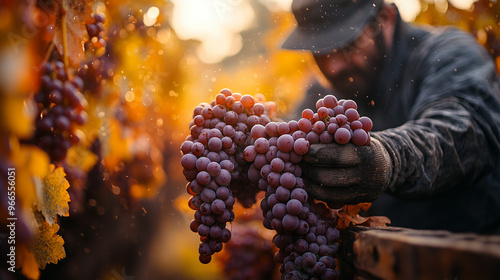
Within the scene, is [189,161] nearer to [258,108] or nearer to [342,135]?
[258,108]

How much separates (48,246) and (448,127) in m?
1.23

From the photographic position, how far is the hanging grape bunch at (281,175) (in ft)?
2.37

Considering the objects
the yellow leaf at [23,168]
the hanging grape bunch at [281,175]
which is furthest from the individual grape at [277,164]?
the yellow leaf at [23,168]

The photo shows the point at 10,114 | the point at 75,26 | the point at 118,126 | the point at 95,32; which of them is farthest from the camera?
the point at 118,126

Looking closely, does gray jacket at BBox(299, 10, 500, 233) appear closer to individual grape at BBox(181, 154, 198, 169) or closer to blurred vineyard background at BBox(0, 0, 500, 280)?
individual grape at BBox(181, 154, 198, 169)

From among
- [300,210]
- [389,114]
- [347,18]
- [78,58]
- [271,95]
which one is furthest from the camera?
[271,95]

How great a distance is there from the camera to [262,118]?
0.84 metres

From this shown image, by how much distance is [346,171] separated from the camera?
0.74m

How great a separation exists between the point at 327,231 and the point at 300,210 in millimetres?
142

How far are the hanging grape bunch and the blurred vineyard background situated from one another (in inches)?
13.6

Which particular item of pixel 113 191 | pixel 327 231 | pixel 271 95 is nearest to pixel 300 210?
pixel 327 231

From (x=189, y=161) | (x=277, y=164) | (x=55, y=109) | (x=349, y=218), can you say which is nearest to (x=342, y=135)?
(x=277, y=164)

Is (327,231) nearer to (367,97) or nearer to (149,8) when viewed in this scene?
(367,97)

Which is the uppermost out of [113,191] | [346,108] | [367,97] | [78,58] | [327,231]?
[367,97]
